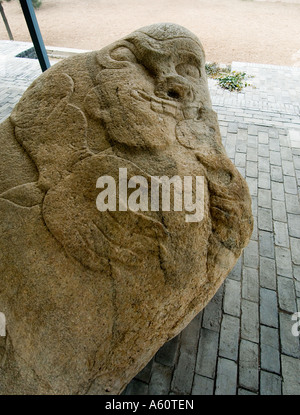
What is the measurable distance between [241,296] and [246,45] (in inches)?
352

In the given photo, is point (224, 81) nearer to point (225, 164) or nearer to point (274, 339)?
point (225, 164)

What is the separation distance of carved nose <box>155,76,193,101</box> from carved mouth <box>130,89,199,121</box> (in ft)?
0.26

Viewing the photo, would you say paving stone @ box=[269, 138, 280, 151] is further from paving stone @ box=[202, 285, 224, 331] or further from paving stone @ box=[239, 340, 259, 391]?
paving stone @ box=[239, 340, 259, 391]

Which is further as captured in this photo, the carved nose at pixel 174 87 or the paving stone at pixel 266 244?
the paving stone at pixel 266 244

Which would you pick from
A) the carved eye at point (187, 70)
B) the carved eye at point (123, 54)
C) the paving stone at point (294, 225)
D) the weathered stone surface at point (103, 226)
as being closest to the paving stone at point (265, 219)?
the paving stone at point (294, 225)

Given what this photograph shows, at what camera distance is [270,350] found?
2.21 metres

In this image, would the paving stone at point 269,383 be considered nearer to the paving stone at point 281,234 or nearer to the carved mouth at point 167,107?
the paving stone at point 281,234

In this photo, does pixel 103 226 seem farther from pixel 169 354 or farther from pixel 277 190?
pixel 277 190

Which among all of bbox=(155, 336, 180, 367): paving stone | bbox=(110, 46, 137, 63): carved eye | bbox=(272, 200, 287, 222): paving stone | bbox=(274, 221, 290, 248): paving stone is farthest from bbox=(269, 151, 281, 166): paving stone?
bbox=(155, 336, 180, 367): paving stone

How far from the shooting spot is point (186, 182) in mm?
1719

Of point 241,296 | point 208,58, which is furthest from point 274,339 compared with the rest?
point 208,58

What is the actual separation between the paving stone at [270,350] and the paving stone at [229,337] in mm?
190

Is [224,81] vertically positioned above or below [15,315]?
below

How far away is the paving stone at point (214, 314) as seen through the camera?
7.71 feet
